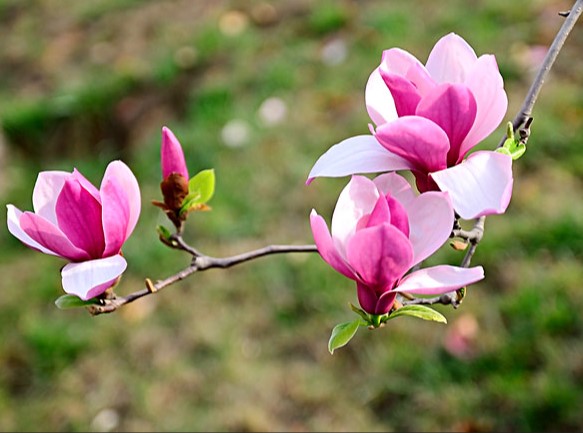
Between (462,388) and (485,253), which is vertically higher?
(485,253)

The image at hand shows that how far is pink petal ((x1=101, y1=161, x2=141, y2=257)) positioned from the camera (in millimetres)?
688

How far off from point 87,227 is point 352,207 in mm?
243


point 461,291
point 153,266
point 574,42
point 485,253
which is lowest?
point 153,266

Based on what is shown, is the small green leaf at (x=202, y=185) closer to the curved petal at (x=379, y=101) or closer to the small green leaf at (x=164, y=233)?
the small green leaf at (x=164, y=233)

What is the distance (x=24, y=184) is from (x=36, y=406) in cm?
110

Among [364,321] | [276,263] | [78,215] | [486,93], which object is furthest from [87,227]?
[276,263]

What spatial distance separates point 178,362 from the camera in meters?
2.04

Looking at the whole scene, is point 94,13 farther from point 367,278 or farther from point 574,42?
point 367,278

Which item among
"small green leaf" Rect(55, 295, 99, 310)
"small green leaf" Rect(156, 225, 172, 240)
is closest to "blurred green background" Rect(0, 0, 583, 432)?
"small green leaf" Rect(156, 225, 172, 240)

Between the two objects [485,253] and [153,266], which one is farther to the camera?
[153,266]

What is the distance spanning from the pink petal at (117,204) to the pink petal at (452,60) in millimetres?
296

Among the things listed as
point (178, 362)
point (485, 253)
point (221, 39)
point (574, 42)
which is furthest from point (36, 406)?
point (574, 42)

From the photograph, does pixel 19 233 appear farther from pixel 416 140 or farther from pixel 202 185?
pixel 416 140

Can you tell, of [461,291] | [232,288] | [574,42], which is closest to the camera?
[461,291]
